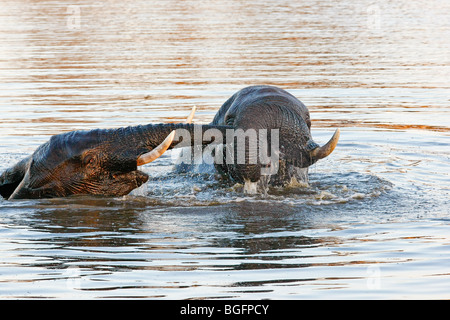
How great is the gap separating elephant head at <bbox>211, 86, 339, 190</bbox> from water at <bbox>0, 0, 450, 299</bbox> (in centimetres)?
33

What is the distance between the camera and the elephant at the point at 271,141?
30.9 feet

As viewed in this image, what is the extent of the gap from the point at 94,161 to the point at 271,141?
1.92 meters

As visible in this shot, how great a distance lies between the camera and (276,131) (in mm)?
9664

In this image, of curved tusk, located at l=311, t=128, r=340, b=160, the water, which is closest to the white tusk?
the water

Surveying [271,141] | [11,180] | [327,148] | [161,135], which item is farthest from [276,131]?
[11,180]

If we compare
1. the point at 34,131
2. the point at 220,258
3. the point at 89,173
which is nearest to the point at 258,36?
the point at 34,131

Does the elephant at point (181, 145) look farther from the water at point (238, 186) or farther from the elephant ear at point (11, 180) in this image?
the water at point (238, 186)

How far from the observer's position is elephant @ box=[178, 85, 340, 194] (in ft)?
30.9

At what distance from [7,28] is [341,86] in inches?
639
